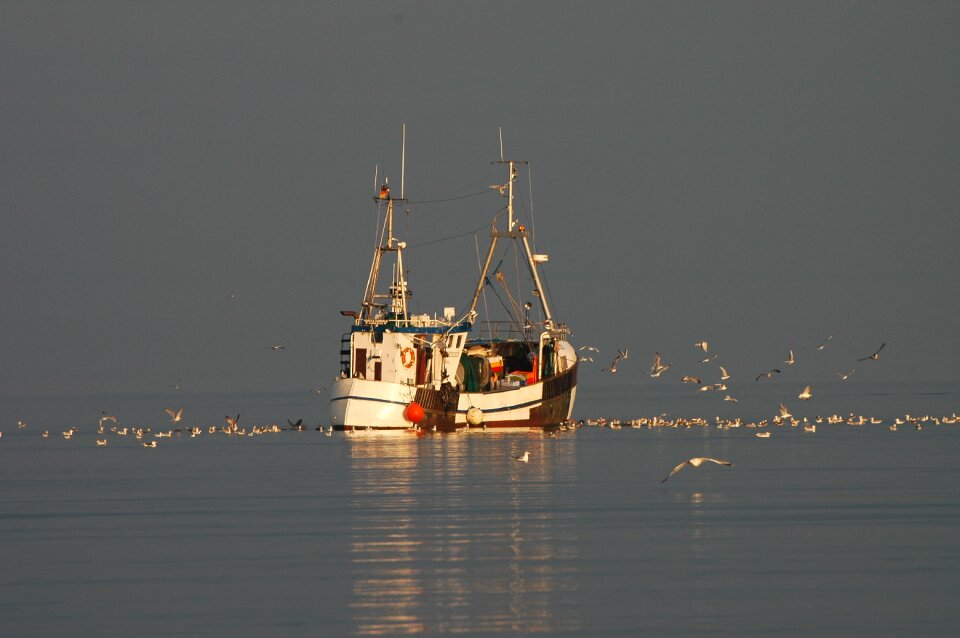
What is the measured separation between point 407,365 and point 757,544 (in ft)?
136

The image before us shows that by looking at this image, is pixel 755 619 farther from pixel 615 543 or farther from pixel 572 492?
pixel 572 492

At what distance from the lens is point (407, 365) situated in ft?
242

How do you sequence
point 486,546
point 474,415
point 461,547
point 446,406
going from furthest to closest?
point 474,415, point 446,406, point 486,546, point 461,547

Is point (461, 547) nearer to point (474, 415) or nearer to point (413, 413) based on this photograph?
point (413, 413)

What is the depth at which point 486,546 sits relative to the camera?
33.7 metres

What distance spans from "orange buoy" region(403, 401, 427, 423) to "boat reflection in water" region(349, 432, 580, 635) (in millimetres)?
12523

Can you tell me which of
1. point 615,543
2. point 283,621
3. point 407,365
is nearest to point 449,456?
point 407,365

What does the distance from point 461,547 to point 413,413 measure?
39366 mm

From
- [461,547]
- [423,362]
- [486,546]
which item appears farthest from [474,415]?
[461,547]

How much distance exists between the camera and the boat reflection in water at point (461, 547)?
2572 centimetres

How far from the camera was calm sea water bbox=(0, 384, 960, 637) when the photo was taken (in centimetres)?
2561

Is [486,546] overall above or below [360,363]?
below

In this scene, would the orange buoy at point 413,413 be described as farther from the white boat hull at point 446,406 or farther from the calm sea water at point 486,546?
the calm sea water at point 486,546

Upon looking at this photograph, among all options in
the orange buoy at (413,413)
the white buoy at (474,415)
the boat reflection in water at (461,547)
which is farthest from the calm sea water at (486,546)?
the white buoy at (474,415)
